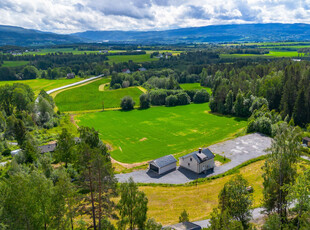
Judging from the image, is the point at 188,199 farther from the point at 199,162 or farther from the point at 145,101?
the point at 145,101

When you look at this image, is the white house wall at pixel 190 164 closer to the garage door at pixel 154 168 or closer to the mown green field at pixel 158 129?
the garage door at pixel 154 168

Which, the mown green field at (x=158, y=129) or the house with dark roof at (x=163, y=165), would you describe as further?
the mown green field at (x=158, y=129)

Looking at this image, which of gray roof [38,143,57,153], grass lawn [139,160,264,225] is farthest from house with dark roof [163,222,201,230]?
gray roof [38,143,57,153]

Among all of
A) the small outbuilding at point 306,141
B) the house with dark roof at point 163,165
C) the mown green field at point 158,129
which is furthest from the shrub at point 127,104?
the small outbuilding at point 306,141

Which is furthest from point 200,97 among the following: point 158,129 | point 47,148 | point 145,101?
point 47,148

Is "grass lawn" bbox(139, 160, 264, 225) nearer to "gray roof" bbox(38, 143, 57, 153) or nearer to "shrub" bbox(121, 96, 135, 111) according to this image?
"gray roof" bbox(38, 143, 57, 153)

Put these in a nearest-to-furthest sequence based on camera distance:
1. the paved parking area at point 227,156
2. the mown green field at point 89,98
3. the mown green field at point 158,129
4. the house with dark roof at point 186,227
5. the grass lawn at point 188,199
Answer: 1. the house with dark roof at point 186,227
2. the grass lawn at point 188,199
3. the paved parking area at point 227,156
4. the mown green field at point 158,129
5. the mown green field at point 89,98
